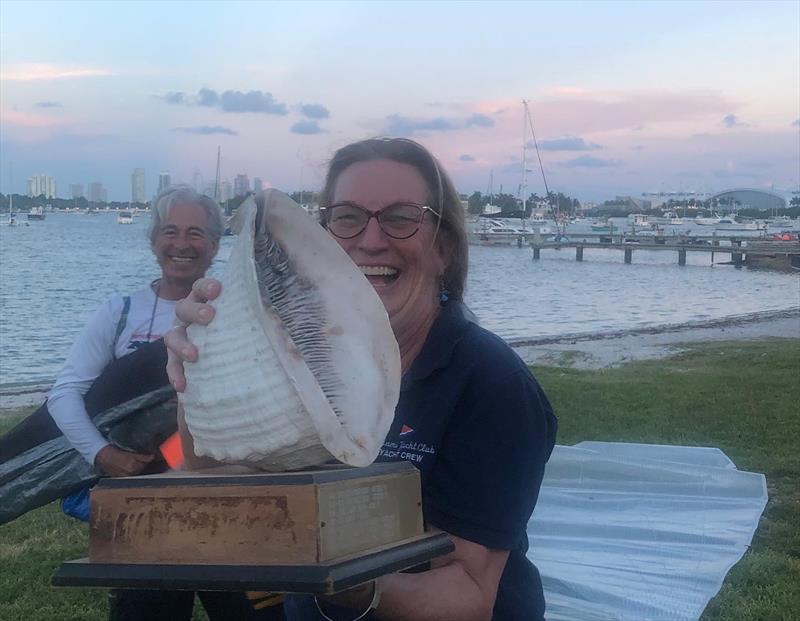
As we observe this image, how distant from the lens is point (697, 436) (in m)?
8.24

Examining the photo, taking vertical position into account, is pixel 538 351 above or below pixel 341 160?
below

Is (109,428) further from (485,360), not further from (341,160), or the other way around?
(485,360)

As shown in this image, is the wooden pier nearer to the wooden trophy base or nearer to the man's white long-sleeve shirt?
the man's white long-sleeve shirt

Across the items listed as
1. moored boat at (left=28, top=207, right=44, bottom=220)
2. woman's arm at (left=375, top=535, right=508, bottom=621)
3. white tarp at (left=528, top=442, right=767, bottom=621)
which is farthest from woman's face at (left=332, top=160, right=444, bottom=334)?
moored boat at (left=28, top=207, right=44, bottom=220)

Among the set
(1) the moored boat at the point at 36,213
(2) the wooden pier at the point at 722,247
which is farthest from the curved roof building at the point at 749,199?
(1) the moored boat at the point at 36,213

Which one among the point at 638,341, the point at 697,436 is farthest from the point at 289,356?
the point at 638,341

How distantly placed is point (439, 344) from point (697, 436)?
21.8 feet

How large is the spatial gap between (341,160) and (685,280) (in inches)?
2143

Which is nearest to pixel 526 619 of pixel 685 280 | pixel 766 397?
pixel 766 397

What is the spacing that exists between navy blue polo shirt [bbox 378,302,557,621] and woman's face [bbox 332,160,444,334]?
0.17m

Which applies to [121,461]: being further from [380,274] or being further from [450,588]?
[450,588]

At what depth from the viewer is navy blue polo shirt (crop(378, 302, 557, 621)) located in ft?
6.66

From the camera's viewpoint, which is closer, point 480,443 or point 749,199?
point 480,443

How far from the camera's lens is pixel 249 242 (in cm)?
168
